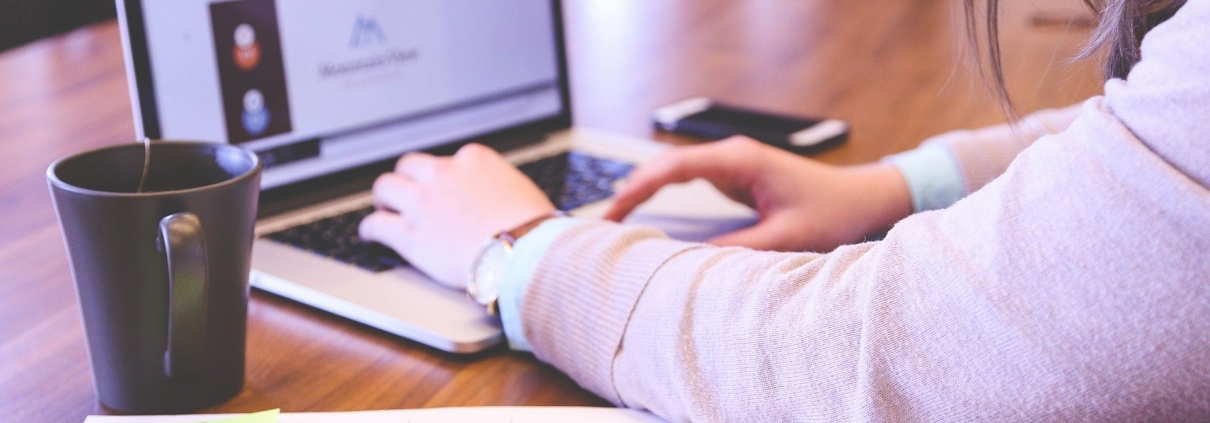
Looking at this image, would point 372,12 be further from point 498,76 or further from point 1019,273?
point 1019,273

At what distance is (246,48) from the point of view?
31.7 inches

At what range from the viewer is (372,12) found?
2.92 feet

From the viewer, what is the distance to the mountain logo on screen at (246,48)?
798mm

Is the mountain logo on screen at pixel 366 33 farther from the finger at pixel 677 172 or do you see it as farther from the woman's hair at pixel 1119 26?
the woman's hair at pixel 1119 26

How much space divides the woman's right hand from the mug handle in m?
0.34

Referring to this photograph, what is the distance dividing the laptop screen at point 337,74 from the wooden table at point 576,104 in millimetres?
139

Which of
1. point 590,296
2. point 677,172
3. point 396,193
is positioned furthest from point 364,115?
point 590,296

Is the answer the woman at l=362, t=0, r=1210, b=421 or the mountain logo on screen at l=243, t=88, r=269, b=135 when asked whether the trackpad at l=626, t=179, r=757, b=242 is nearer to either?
the woman at l=362, t=0, r=1210, b=421

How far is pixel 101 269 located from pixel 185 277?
4cm

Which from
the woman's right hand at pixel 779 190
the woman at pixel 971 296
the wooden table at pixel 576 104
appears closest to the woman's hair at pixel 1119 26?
the woman at pixel 971 296

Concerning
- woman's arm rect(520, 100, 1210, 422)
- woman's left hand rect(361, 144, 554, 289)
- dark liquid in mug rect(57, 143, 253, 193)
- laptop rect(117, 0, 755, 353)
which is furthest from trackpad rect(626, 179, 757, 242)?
dark liquid in mug rect(57, 143, 253, 193)

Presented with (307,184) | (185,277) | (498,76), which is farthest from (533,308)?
(498,76)

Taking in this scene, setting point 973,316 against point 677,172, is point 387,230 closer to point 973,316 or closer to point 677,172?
point 677,172

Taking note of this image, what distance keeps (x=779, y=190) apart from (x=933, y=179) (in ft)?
0.50
